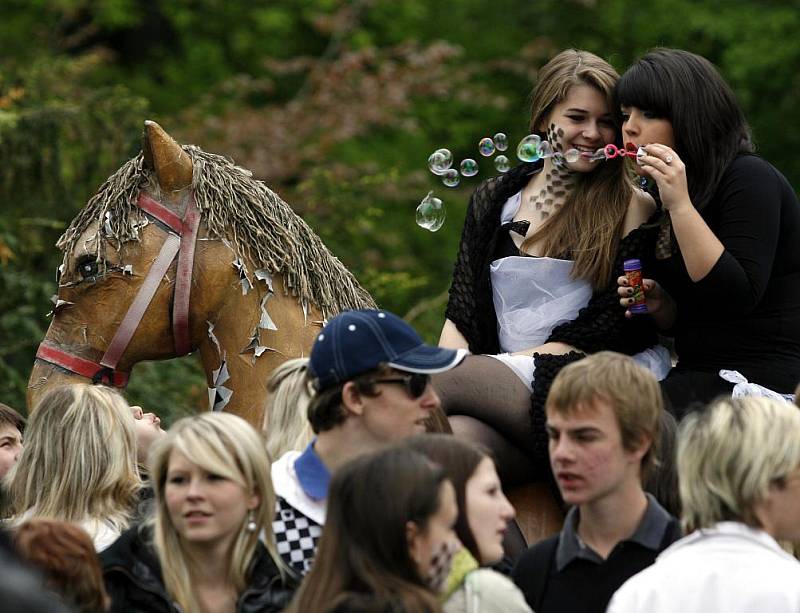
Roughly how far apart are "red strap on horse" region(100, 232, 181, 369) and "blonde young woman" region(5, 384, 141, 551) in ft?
2.23

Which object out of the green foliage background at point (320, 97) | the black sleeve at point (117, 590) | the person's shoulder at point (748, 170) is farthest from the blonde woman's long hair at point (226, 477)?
the green foliage background at point (320, 97)

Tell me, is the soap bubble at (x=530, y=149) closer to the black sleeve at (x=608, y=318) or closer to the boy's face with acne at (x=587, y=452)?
the black sleeve at (x=608, y=318)

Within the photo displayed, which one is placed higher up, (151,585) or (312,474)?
(312,474)

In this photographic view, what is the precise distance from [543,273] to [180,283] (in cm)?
131

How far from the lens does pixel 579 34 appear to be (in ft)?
61.9

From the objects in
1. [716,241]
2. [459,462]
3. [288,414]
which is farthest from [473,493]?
[716,241]

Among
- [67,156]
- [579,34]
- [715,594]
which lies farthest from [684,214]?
[579,34]

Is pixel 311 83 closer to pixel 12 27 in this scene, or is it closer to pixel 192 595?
pixel 12 27

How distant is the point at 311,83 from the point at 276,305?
11.0 m

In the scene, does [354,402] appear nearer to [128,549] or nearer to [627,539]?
[128,549]

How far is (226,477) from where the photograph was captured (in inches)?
177

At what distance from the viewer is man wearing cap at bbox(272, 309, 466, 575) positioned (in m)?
4.76

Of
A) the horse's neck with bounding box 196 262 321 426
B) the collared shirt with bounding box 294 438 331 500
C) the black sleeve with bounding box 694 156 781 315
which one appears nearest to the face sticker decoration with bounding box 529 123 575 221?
the black sleeve with bounding box 694 156 781 315

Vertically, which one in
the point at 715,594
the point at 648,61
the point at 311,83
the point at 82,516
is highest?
the point at 648,61
